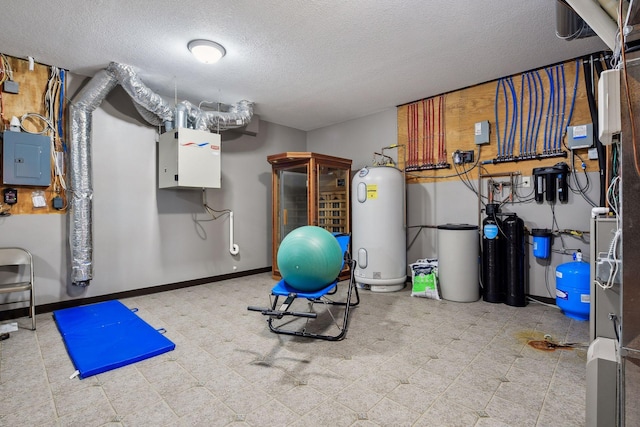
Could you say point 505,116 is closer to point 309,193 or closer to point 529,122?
point 529,122

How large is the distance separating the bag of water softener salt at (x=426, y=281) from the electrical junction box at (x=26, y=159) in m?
4.63

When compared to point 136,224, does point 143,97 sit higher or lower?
higher

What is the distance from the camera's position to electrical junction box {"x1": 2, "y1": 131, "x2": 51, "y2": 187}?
3.30 metres

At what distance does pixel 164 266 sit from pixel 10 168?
2061 millimetres

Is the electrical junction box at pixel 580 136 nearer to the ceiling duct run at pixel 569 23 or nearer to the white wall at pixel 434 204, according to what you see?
the white wall at pixel 434 204

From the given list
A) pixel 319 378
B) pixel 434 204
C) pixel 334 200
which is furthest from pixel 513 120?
pixel 319 378

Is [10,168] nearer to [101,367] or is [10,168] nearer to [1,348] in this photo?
[1,348]

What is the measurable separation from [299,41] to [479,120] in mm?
2728

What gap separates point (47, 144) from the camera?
353 centimetres

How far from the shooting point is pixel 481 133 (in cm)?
422

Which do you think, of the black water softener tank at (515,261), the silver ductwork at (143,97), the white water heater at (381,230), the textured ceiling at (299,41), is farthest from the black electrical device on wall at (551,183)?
the silver ductwork at (143,97)

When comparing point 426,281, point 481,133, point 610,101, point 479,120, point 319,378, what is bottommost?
point 319,378

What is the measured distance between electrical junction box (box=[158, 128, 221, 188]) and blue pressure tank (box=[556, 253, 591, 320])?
14.2ft

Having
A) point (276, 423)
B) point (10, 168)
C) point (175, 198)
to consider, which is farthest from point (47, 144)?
point (276, 423)
